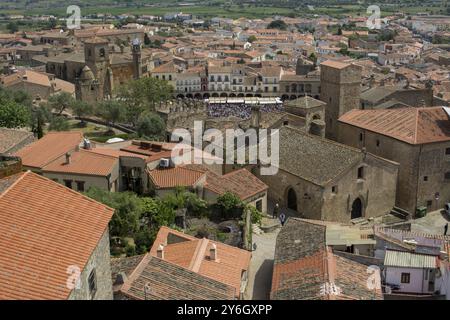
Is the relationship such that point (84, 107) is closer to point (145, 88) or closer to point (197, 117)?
point (145, 88)

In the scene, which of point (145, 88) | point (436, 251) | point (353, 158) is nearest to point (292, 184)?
point (353, 158)

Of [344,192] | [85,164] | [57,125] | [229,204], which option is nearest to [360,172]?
[344,192]

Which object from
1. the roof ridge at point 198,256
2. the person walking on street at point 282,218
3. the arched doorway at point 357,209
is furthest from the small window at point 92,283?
the arched doorway at point 357,209

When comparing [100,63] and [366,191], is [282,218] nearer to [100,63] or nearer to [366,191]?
[366,191]

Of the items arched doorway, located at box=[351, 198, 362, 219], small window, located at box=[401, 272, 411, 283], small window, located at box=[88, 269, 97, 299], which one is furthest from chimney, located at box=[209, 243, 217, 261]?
arched doorway, located at box=[351, 198, 362, 219]

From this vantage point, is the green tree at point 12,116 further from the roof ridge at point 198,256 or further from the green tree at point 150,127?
the roof ridge at point 198,256

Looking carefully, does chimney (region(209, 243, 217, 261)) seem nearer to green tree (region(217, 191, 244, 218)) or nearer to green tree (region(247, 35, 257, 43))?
green tree (region(217, 191, 244, 218))
